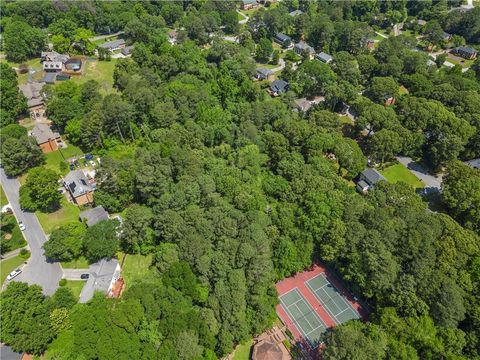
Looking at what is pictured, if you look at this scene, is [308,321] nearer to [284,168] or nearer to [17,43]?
[284,168]

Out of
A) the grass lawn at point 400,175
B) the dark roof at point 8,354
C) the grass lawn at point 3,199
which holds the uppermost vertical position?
the grass lawn at point 400,175

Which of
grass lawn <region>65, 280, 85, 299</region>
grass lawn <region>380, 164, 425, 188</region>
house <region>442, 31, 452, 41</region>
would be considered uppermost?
house <region>442, 31, 452, 41</region>

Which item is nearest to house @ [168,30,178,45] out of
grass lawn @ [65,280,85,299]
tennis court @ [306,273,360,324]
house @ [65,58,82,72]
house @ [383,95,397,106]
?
house @ [65,58,82,72]

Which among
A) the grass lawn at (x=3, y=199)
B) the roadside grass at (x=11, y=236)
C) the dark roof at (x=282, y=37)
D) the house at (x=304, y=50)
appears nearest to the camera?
the roadside grass at (x=11, y=236)

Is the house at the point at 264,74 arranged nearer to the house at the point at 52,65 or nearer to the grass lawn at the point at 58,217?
the house at the point at 52,65

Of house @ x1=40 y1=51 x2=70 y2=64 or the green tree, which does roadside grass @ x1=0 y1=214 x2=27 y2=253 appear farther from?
house @ x1=40 y1=51 x2=70 y2=64

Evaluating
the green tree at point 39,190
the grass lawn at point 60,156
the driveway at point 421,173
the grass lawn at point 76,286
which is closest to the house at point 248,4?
the driveway at point 421,173
